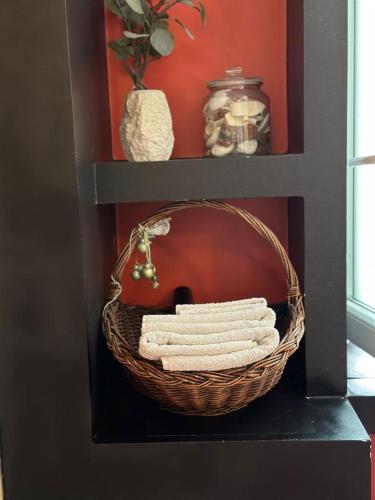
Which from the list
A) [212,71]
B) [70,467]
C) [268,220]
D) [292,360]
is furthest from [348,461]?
[212,71]

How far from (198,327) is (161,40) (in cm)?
62

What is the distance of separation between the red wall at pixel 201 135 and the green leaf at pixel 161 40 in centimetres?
19

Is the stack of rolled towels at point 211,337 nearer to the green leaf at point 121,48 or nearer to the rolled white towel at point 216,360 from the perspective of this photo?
the rolled white towel at point 216,360

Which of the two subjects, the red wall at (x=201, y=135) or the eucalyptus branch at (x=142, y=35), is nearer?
the eucalyptus branch at (x=142, y=35)

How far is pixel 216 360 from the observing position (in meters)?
1.03

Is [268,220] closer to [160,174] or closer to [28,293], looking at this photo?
[160,174]

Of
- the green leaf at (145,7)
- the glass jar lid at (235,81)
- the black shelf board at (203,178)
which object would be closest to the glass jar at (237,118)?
the glass jar lid at (235,81)

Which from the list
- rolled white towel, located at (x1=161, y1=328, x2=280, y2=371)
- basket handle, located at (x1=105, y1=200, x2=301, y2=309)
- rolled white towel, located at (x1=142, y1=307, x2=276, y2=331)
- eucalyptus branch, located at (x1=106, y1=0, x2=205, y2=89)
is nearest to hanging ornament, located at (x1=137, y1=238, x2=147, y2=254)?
basket handle, located at (x1=105, y1=200, x2=301, y2=309)

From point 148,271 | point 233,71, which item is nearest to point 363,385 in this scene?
point 148,271

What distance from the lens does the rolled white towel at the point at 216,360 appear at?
3.36 ft

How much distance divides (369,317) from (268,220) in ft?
1.15

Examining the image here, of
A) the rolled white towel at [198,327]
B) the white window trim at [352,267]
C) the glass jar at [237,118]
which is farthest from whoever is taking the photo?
the white window trim at [352,267]

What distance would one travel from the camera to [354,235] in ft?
4.81

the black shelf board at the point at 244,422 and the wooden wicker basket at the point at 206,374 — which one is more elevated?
the wooden wicker basket at the point at 206,374
